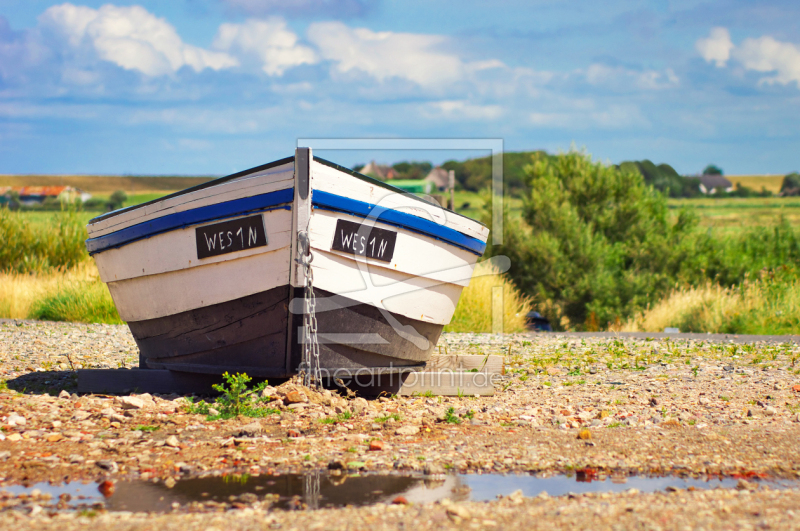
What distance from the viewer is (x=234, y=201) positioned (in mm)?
5242

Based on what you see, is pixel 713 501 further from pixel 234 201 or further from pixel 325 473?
pixel 234 201

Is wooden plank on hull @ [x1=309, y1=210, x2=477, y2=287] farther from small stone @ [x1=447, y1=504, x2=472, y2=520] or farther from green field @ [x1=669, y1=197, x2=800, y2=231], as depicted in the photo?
green field @ [x1=669, y1=197, x2=800, y2=231]

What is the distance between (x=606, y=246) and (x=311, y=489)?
66.1 ft

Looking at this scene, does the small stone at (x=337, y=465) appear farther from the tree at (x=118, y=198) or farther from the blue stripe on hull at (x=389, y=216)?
the tree at (x=118, y=198)

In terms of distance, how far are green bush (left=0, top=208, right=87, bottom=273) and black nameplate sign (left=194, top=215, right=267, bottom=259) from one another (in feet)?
42.4

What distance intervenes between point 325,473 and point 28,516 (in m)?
1.46

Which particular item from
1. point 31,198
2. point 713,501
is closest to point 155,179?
point 31,198

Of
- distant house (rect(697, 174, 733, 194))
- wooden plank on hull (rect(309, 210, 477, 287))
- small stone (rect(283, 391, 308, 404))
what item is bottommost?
small stone (rect(283, 391, 308, 404))

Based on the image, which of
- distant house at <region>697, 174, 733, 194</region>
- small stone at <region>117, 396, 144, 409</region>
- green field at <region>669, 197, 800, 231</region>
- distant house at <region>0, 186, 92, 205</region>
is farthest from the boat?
distant house at <region>697, 174, 733, 194</region>

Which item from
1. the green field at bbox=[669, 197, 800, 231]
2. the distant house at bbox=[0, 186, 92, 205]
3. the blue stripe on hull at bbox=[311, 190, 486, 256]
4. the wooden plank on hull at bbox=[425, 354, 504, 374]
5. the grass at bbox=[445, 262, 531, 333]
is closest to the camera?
the blue stripe on hull at bbox=[311, 190, 486, 256]

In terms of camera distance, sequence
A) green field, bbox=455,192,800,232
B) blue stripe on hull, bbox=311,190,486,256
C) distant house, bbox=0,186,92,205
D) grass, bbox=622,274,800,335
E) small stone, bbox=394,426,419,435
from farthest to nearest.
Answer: distant house, bbox=0,186,92,205 < green field, bbox=455,192,800,232 < grass, bbox=622,274,800,335 < blue stripe on hull, bbox=311,190,486,256 < small stone, bbox=394,426,419,435

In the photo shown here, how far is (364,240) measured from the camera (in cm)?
541

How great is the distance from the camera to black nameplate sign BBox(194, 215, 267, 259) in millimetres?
5219

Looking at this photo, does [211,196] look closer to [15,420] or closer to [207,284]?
[207,284]
